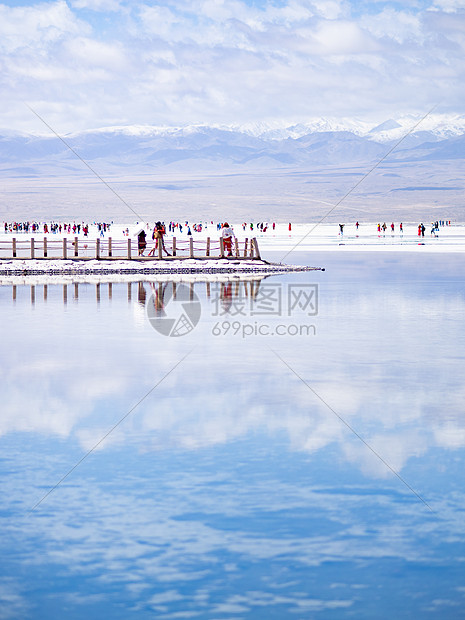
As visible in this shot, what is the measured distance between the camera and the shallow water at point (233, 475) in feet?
21.5

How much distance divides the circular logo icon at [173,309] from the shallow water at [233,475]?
1381mm

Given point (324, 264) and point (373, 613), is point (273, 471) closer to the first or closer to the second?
point (373, 613)

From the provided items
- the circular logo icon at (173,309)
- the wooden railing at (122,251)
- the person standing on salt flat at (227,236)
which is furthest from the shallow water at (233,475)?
the wooden railing at (122,251)

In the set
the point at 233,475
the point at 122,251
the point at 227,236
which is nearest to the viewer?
the point at 233,475

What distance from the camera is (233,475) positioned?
29.7 ft

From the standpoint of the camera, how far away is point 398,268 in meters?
40.2

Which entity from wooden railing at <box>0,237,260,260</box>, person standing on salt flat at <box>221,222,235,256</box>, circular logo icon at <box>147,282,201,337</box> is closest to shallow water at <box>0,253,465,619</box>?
circular logo icon at <box>147,282,201,337</box>

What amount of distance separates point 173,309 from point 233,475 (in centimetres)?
1536

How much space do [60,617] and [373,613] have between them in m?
1.89

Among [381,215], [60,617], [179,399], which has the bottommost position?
[60,617]

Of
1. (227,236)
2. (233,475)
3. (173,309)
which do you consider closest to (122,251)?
(227,236)

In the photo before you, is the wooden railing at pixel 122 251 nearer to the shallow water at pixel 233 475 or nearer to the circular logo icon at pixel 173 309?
the circular logo icon at pixel 173 309

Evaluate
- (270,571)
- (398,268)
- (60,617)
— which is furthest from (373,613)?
(398,268)

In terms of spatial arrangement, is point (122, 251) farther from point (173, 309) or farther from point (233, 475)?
point (233, 475)
